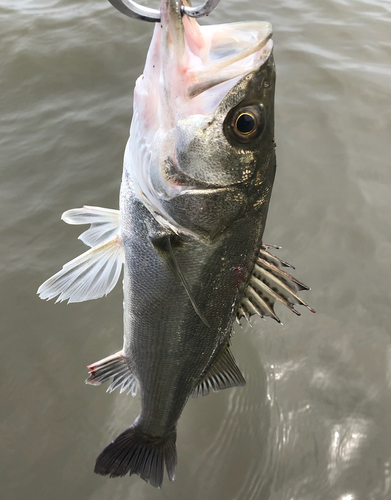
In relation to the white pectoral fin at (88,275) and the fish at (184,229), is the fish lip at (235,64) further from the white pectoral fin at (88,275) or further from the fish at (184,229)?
the white pectoral fin at (88,275)

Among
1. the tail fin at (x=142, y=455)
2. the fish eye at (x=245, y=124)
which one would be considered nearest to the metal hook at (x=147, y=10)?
the fish eye at (x=245, y=124)

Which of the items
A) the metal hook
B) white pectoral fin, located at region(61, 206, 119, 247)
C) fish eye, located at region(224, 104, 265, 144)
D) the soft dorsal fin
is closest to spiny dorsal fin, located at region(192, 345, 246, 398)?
the soft dorsal fin

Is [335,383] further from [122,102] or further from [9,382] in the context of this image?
[122,102]

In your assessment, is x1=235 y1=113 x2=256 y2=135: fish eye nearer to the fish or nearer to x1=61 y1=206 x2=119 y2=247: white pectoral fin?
the fish

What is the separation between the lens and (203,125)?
115 cm

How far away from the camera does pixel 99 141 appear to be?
3422mm

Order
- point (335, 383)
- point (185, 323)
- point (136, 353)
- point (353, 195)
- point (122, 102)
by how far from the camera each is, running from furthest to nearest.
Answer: point (122, 102), point (353, 195), point (335, 383), point (136, 353), point (185, 323)

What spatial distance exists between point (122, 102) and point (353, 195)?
260 centimetres

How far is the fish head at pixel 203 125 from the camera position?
110 cm

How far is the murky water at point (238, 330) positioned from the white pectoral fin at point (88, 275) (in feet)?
3.19

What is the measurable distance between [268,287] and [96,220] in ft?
2.89

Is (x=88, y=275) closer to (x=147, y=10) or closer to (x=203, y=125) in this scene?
Result: (x=203, y=125)

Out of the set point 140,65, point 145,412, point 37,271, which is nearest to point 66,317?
point 37,271

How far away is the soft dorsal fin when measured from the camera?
1.60m
